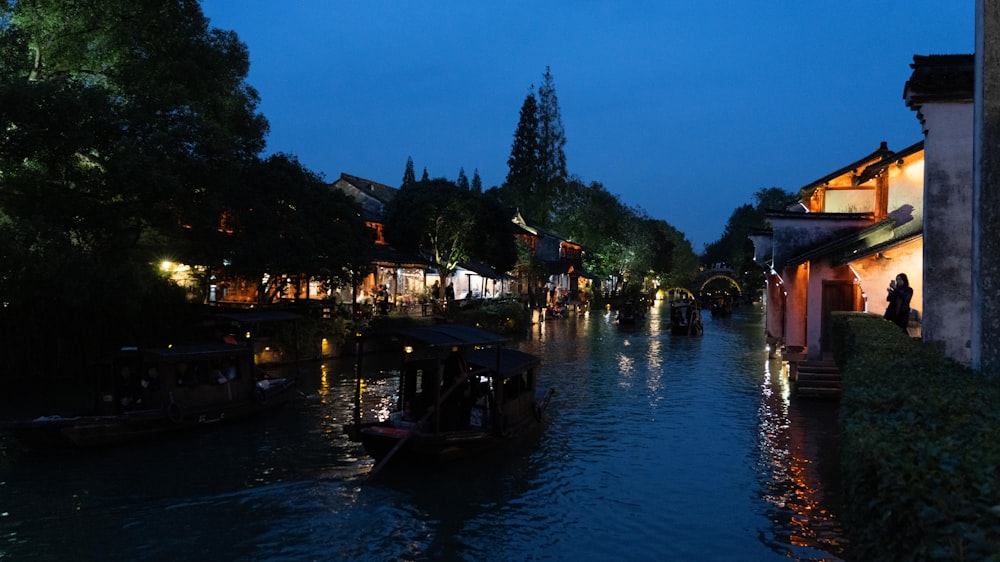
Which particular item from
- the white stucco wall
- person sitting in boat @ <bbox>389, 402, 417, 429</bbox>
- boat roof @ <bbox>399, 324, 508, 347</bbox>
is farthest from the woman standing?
person sitting in boat @ <bbox>389, 402, 417, 429</bbox>

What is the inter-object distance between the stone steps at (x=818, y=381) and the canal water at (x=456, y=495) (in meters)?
0.52

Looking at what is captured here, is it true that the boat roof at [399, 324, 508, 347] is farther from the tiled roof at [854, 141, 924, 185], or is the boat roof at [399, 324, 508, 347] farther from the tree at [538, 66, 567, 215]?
the tree at [538, 66, 567, 215]

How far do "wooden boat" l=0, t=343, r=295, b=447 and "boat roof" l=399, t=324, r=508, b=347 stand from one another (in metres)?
5.91

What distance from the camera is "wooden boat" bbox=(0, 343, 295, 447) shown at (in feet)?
50.1

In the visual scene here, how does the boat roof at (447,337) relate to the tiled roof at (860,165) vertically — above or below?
below

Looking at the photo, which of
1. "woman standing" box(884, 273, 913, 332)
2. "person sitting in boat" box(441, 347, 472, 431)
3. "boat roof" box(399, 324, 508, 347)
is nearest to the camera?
"boat roof" box(399, 324, 508, 347)

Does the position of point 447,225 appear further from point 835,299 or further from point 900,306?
point 900,306

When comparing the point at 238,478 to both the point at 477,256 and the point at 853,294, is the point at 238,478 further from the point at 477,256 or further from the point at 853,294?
the point at 477,256

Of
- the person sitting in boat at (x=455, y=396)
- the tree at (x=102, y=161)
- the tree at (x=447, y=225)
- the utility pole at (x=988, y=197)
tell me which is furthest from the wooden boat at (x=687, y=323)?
the utility pole at (x=988, y=197)

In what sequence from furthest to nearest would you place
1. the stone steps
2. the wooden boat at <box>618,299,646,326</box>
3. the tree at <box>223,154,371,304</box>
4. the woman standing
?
the wooden boat at <box>618,299,646,326</box> → the tree at <box>223,154,371,304</box> → the stone steps → the woman standing

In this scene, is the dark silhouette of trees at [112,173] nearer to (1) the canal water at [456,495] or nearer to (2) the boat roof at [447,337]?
(1) the canal water at [456,495]

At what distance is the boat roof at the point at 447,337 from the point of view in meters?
14.7

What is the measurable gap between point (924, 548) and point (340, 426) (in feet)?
53.6

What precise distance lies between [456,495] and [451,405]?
9.75 feet
